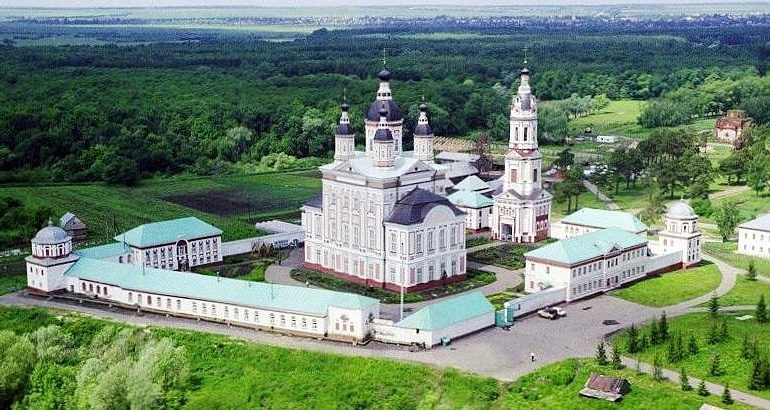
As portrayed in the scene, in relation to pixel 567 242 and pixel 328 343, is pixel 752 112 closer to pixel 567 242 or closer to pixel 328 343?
pixel 567 242

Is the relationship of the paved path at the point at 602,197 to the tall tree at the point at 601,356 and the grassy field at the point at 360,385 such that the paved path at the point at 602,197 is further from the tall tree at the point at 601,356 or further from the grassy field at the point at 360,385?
the grassy field at the point at 360,385

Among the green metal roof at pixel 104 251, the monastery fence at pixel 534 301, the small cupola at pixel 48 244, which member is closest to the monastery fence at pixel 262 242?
the green metal roof at pixel 104 251

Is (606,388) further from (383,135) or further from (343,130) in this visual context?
(343,130)

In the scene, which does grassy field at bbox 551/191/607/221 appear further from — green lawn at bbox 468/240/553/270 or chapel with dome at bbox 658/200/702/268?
chapel with dome at bbox 658/200/702/268

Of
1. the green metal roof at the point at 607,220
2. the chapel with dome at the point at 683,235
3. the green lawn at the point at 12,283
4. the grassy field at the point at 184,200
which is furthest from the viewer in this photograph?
the grassy field at the point at 184,200

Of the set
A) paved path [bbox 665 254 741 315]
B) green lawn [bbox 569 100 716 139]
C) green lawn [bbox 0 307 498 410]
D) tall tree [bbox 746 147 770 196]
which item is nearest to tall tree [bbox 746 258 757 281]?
paved path [bbox 665 254 741 315]
